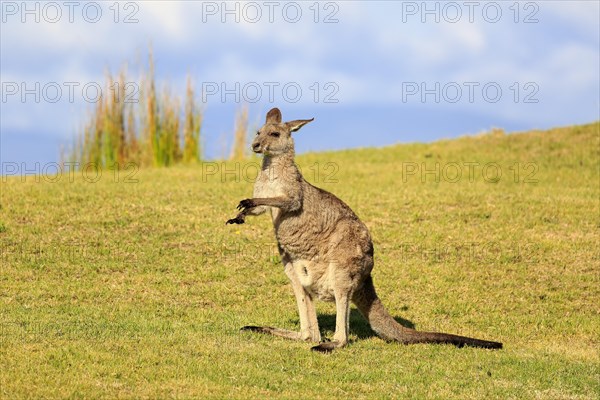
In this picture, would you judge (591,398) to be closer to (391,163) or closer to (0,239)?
(0,239)

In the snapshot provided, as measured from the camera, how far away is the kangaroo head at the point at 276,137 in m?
8.35

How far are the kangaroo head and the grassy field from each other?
2.01m

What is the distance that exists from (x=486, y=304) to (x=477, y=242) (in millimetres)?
2566

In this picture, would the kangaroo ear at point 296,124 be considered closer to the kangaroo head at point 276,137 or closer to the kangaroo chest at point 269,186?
the kangaroo head at point 276,137

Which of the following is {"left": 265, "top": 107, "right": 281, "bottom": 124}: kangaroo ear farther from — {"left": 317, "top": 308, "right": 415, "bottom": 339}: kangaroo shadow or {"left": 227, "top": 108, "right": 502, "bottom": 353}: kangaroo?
{"left": 317, "top": 308, "right": 415, "bottom": 339}: kangaroo shadow

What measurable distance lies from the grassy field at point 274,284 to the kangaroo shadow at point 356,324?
0.21 ft

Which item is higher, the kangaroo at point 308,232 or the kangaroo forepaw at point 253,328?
the kangaroo at point 308,232

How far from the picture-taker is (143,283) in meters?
12.0

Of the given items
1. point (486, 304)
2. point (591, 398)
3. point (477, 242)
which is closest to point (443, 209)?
point (477, 242)
